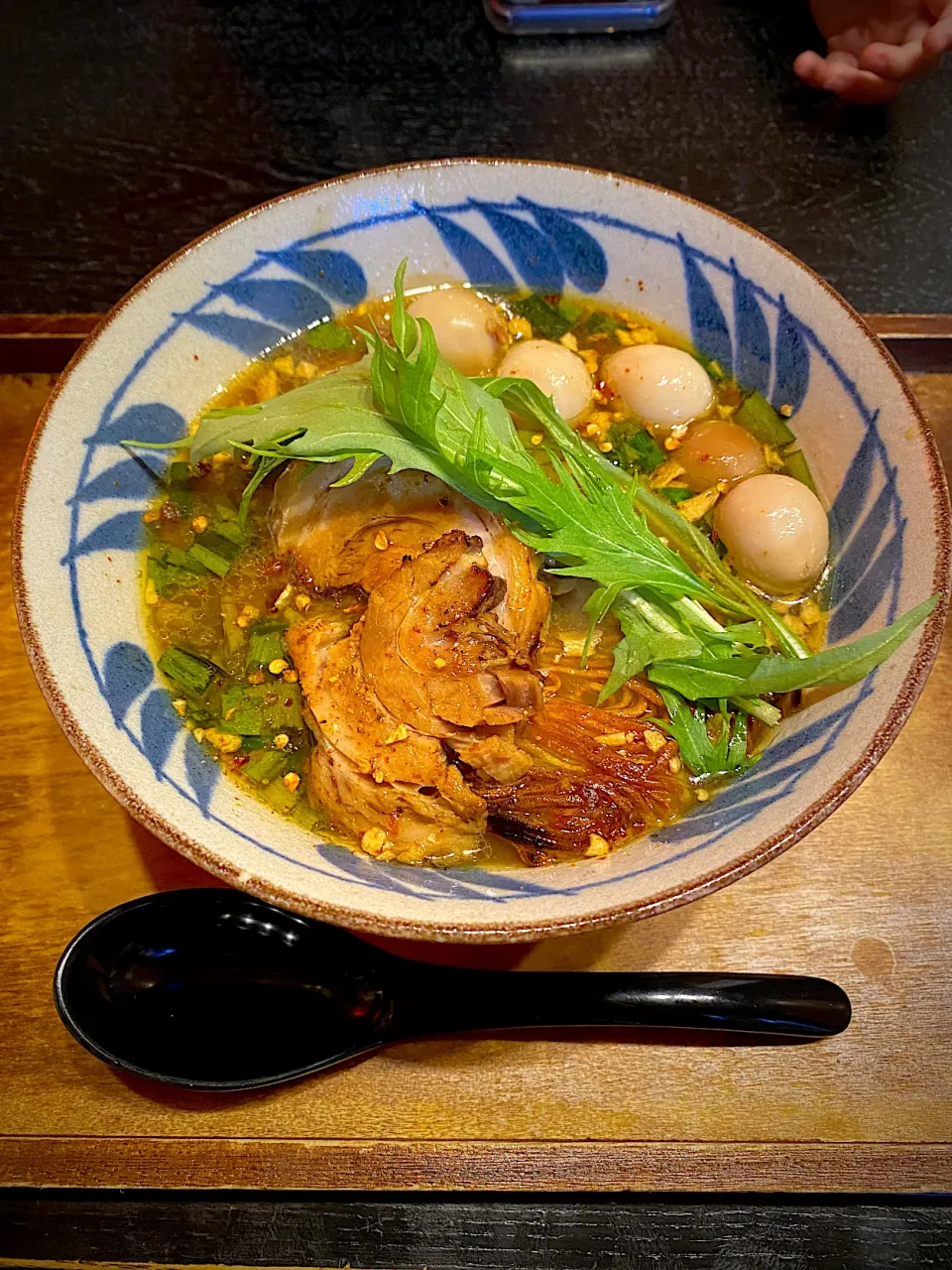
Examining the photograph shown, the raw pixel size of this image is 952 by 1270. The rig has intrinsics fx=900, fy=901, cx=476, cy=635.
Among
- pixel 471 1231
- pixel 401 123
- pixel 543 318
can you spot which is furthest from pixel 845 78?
pixel 471 1231

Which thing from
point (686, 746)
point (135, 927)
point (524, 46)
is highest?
point (524, 46)

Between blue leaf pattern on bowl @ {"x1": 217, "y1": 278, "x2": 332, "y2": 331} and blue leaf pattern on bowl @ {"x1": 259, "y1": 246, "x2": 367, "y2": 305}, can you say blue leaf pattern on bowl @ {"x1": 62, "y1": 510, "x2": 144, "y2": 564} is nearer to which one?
blue leaf pattern on bowl @ {"x1": 217, "y1": 278, "x2": 332, "y2": 331}

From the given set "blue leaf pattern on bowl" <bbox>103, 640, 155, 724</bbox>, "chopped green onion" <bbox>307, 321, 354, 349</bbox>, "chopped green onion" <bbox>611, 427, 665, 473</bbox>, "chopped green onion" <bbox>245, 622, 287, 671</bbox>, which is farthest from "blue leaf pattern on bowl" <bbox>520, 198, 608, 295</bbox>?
"blue leaf pattern on bowl" <bbox>103, 640, 155, 724</bbox>

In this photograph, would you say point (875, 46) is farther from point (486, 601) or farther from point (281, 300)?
point (486, 601)

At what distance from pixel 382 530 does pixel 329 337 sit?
710 millimetres

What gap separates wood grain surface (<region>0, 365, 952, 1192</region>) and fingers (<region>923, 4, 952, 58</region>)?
2.85 meters

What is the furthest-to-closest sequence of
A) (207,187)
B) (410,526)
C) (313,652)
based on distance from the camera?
1. (207,187)
2. (410,526)
3. (313,652)

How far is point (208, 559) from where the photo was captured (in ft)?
6.51

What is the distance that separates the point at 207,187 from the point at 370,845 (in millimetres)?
2617

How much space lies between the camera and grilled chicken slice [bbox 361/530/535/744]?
165cm

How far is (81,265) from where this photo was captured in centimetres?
297

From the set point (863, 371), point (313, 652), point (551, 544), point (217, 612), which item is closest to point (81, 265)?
point (217, 612)

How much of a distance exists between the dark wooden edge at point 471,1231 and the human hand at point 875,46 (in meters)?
3.55

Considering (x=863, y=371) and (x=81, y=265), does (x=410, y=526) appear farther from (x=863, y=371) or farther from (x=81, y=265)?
(x=81, y=265)
